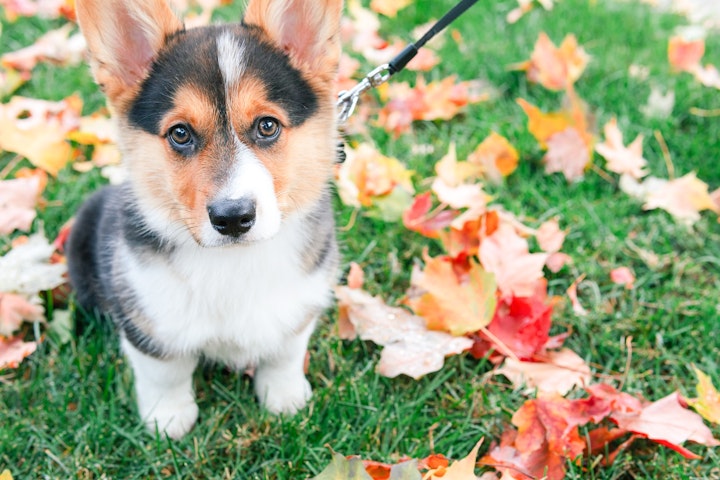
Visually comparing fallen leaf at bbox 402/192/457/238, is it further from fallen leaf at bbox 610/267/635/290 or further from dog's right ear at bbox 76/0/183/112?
dog's right ear at bbox 76/0/183/112

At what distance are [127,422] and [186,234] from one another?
2.61 feet

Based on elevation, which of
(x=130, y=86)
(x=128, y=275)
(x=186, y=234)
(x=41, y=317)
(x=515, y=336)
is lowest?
(x=515, y=336)

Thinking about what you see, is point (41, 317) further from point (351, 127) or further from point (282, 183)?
point (351, 127)

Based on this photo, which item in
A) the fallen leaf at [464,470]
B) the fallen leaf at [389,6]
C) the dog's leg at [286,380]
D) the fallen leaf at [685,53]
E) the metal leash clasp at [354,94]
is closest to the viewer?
the fallen leaf at [464,470]

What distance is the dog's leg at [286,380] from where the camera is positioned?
266 centimetres

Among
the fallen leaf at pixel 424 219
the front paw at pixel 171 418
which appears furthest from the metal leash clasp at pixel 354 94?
the front paw at pixel 171 418

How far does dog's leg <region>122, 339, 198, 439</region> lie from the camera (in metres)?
2.54

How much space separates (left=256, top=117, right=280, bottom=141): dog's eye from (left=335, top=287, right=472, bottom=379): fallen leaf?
0.94 metres

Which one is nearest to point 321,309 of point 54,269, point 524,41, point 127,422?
point 127,422

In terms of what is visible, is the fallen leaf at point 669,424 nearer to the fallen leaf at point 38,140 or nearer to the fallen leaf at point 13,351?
the fallen leaf at point 13,351

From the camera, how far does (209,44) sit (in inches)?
88.4

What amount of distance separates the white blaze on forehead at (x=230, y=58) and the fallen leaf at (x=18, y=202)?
5.52 feet

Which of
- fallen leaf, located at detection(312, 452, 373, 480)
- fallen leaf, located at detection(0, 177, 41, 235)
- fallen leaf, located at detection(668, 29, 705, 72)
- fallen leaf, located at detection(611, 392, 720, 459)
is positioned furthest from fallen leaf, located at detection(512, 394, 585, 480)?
fallen leaf, located at detection(668, 29, 705, 72)

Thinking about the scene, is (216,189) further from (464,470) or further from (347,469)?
(464,470)
